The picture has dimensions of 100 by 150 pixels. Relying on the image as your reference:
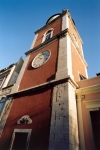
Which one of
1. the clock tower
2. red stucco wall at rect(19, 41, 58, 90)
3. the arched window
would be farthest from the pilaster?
the arched window

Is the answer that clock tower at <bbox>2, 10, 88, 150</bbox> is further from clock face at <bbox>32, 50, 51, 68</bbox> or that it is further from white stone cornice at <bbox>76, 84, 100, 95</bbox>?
white stone cornice at <bbox>76, 84, 100, 95</bbox>

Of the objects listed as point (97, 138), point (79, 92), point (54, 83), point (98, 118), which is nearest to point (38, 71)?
point (54, 83)

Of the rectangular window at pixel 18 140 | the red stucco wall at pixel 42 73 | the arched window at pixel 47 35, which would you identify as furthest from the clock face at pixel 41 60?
the rectangular window at pixel 18 140

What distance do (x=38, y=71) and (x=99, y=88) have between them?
4.04 m

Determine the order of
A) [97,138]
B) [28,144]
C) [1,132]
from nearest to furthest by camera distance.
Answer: [28,144], [97,138], [1,132]

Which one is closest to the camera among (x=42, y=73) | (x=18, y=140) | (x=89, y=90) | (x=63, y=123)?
(x=63, y=123)

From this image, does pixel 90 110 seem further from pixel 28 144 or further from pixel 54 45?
pixel 54 45

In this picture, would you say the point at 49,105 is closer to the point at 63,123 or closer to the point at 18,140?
the point at 63,123

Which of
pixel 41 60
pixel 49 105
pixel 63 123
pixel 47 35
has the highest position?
pixel 47 35

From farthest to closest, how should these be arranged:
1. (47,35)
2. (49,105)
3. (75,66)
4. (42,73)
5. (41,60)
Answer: (47,35)
(41,60)
(75,66)
(42,73)
(49,105)

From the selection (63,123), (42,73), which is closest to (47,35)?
(42,73)

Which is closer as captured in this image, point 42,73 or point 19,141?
point 19,141

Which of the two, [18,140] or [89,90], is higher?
[89,90]

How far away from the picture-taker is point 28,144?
4.67 m
